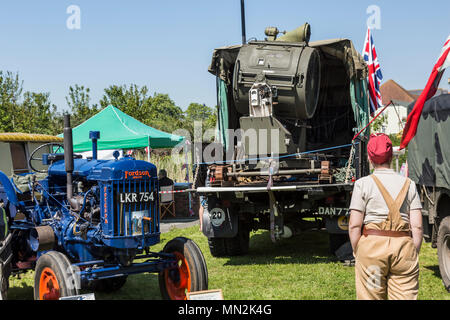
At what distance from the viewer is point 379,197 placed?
12.4 ft

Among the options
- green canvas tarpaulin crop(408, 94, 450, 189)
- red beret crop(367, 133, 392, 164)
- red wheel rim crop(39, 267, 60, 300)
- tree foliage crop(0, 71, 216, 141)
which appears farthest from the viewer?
tree foliage crop(0, 71, 216, 141)

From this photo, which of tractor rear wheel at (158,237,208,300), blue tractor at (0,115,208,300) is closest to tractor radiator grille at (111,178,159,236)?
blue tractor at (0,115,208,300)

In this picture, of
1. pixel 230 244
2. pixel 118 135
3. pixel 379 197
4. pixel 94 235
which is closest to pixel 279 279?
pixel 230 244

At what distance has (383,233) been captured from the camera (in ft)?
12.3

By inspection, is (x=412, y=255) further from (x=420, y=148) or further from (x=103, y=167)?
(x=420, y=148)

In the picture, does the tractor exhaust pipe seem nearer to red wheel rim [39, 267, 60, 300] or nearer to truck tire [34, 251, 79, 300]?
truck tire [34, 251, 79, 300]

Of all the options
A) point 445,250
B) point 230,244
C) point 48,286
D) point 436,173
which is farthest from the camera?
point 230,244

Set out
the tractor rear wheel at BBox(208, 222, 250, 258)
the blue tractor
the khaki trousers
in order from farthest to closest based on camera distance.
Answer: the tractor rear wheel at BBox(208, 222, 250, 258)
the blue tractor
the khaki trousers

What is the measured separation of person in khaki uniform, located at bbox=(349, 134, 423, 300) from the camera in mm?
3719

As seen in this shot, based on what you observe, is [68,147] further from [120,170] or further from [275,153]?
[275,153]

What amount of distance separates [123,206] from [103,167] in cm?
44

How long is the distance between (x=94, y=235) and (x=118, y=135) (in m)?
9.83

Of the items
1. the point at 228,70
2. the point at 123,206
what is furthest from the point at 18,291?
the point at 228,70

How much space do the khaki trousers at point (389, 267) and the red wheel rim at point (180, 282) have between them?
212cm
